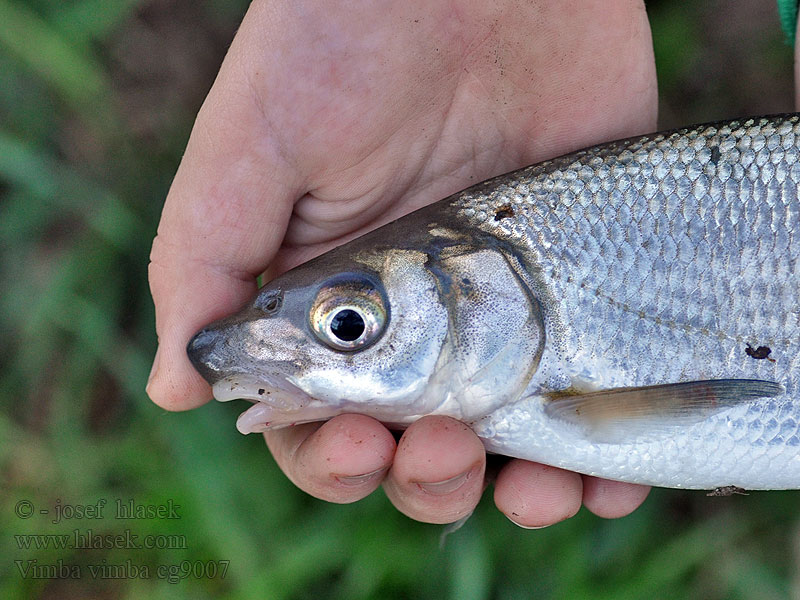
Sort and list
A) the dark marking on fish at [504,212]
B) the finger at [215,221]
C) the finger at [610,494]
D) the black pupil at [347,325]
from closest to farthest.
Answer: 1. the black pupil at [347,325]
2. the dark marking on fish at [504,212]
3. the finger at [215,221]
4. the finger at [610,494]

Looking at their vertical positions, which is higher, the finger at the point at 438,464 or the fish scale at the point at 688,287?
the fish scale at the point at 688,287

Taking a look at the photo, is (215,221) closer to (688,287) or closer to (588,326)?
(588,326)

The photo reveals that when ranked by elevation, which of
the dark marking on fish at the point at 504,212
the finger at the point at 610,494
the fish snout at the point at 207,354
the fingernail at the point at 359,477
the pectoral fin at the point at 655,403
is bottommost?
the finger at the point at 610,494

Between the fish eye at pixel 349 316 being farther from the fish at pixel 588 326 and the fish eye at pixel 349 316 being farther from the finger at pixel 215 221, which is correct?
the finger at pixel 215 221

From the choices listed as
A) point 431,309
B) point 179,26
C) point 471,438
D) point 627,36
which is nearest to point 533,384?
point 471,438

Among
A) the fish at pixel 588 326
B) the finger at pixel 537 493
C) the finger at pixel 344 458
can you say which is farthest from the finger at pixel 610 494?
the finger at pixel 344 458

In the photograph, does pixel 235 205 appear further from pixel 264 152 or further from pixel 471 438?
pixel 471 438

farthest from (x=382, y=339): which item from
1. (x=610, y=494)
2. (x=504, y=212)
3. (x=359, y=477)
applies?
(x=610, y=494)
